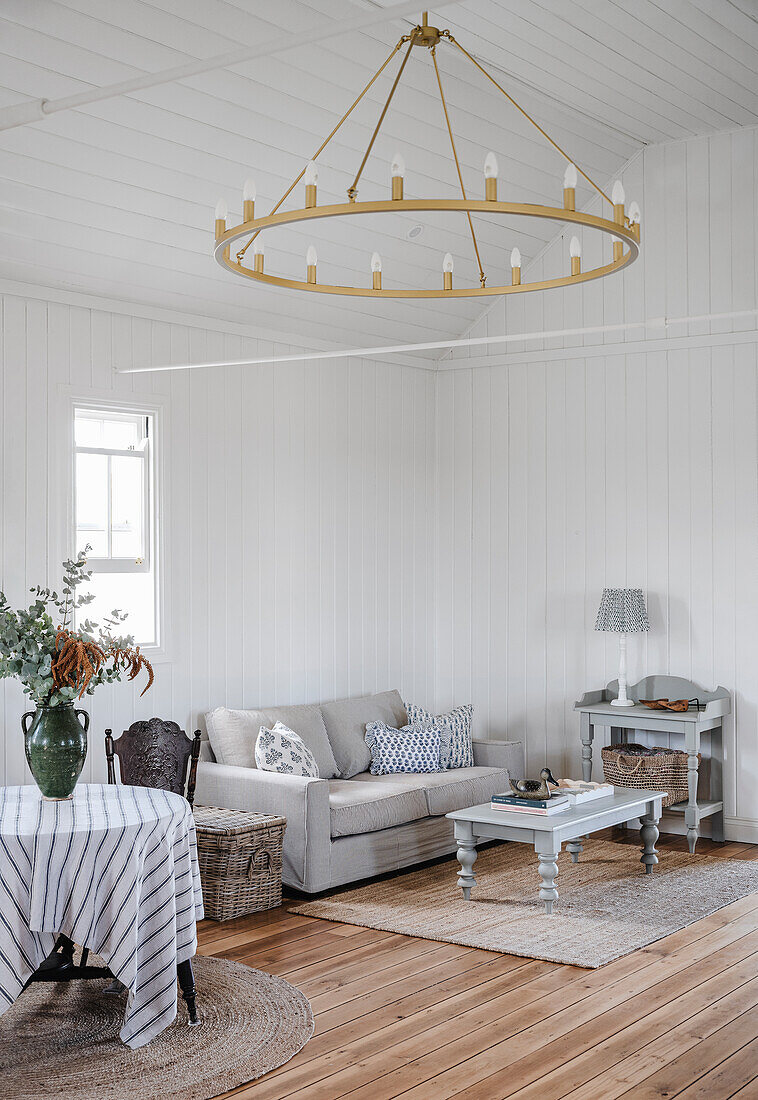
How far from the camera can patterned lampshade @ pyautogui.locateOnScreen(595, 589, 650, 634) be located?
6329 millimetres

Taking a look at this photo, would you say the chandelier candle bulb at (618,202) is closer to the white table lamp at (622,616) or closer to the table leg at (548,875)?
the table leg at (548,875)

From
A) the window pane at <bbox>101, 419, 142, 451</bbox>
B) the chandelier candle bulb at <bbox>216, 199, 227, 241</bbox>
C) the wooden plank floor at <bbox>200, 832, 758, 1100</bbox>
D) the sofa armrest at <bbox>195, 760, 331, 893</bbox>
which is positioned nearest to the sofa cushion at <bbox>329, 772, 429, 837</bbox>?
the sofa armrest at <bbox>195, 760, 331, 893</bbox>

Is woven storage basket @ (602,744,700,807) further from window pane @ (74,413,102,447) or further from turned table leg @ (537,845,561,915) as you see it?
window pane @ (74,413,102,447)

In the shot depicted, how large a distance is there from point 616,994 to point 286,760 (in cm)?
210

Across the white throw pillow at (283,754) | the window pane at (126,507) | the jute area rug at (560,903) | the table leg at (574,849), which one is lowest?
the jute area rug at (560,903)

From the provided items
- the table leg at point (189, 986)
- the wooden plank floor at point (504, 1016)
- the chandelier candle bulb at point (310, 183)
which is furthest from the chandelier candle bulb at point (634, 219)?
the table leg at point (189, 986)

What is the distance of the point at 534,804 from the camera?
504cm

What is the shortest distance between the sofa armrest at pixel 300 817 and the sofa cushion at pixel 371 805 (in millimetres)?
120

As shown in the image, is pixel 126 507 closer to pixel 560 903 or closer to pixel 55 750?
pixel 55 750

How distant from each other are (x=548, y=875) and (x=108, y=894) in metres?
2.18

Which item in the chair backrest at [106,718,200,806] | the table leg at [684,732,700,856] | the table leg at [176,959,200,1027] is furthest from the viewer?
the table leg at [684,732,700,856]

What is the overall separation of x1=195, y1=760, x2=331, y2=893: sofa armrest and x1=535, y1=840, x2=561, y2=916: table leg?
3.26 ft

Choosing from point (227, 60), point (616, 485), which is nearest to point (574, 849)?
point (616, 485)

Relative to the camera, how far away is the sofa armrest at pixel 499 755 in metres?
6.51
